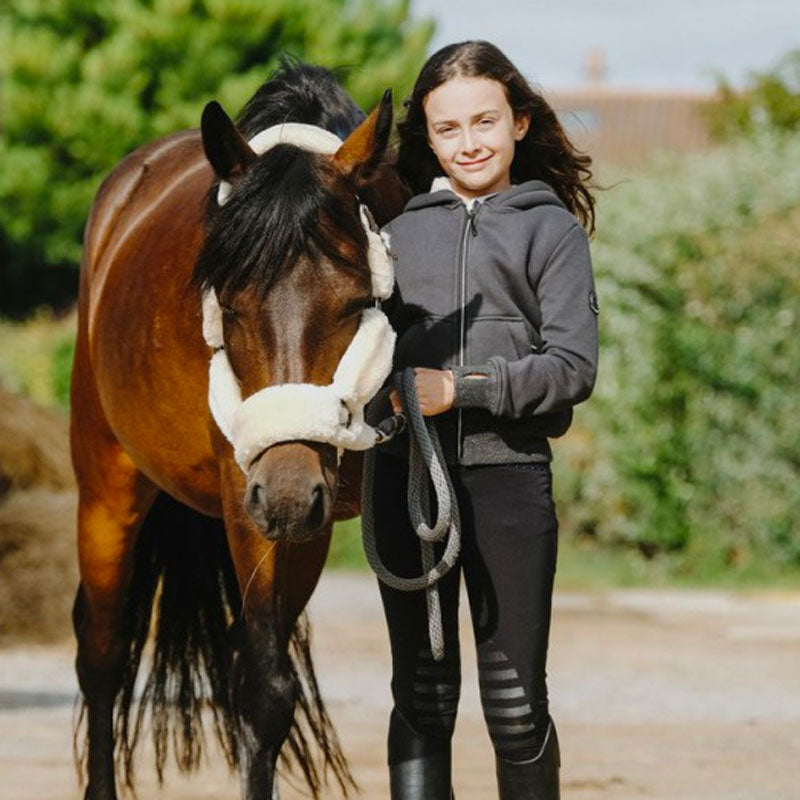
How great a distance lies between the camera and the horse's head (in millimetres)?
3334

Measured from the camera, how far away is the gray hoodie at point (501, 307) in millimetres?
3643

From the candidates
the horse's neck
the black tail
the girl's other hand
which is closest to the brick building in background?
the black tail

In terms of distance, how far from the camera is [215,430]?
13.9 ft

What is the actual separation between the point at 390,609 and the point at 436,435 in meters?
0.40

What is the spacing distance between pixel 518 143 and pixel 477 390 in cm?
69

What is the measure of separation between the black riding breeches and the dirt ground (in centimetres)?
176

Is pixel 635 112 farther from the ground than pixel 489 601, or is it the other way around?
pixel 635 112

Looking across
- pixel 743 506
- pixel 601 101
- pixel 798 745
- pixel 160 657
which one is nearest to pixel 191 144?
pixel 160 657

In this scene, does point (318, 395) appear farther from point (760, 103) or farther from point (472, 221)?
point (760, 103)

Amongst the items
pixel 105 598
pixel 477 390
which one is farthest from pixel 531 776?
pixel 105 598

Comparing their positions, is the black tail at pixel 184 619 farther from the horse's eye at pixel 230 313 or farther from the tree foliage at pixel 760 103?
the tree foliage at pixel 760 103

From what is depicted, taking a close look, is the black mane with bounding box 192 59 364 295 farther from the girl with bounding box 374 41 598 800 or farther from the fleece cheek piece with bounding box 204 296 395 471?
the girl with bounding box 374 41 598 800

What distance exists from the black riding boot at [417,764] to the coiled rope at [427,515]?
22 centimetres

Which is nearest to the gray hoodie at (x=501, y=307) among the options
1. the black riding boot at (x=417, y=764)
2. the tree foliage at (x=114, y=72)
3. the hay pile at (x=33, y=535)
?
the black riding boot at (x=417, y=764)
